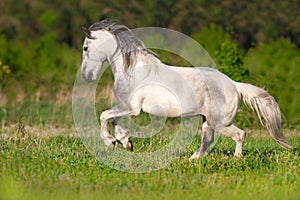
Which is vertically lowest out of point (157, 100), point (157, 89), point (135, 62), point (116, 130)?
point (116, 130)

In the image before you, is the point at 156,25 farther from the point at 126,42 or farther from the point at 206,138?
the point at 206,138

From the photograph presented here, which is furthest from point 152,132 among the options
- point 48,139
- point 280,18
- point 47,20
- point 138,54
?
point 47,20

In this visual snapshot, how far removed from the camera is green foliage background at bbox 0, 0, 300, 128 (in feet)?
55.0

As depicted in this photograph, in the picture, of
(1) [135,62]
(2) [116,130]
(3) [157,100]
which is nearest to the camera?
(3) [157,100]

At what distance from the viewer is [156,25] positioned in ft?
111

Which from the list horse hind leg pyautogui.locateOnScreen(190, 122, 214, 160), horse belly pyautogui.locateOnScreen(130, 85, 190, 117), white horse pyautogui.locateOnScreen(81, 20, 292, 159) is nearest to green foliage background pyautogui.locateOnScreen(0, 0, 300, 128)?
white horse pyautogui.locateOnScreen(81, 20, 292, 159)

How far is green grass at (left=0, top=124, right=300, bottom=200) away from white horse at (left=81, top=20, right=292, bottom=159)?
0.47 metres

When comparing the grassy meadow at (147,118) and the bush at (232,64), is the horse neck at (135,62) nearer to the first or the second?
the grassy meadow at (147,118)

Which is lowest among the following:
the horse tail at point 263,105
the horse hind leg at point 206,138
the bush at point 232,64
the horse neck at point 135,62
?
the bush at point 232,64

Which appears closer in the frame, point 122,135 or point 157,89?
point 157,89

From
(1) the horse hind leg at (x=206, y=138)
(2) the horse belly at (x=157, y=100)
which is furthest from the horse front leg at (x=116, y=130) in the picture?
(1) the horse hind leg at (x=206, y=138)

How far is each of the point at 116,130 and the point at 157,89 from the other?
30.2 inches

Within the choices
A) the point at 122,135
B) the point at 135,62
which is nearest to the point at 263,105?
the point at 135,62

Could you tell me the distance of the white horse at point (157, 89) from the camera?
936cm
